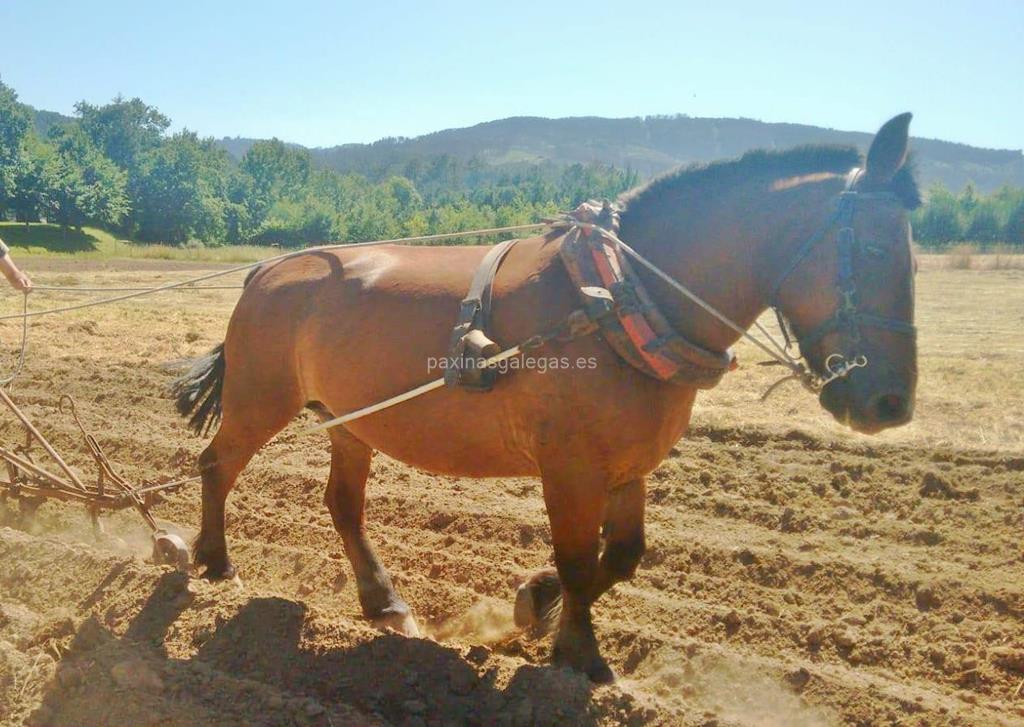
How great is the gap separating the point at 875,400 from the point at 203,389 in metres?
3.72

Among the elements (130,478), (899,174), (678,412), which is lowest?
(130,478)

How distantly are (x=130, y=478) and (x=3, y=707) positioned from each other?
3.31 metres

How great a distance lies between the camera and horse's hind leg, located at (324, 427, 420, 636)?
4203 millimetres

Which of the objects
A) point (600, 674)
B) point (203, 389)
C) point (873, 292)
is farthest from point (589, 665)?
point (203, 389)

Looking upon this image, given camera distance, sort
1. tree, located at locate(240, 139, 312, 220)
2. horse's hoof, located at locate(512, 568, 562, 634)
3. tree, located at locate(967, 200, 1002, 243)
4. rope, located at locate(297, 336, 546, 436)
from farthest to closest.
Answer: tree, located at locate(240, 139, 312, 220) < tree, located at locate(967, 200, 1002, 243) < horse's hoof, located at locate(512, 568, 562, 634) < rope, located at locate(297, 336, 546, 436)

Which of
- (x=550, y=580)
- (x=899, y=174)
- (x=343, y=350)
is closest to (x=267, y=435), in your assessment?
(x=343, y=350)

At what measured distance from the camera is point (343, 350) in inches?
155

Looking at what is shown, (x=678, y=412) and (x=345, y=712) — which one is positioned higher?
(x=678, y=412)

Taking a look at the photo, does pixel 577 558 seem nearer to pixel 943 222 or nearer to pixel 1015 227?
pixel 943 222

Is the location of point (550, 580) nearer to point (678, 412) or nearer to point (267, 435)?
point (678, 412)

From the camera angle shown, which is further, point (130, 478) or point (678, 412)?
point (130, 478)

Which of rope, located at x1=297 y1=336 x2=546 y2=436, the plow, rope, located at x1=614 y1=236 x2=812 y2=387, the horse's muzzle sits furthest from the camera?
the plow

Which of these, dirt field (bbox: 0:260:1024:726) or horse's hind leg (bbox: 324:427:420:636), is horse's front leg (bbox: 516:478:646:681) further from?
horse's hind leg (bbox: 324:427:420:636)

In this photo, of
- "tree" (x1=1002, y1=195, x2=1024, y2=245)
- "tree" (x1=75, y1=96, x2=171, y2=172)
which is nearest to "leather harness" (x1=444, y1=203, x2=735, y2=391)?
"tree" (x1=1002, y1=195, x2=1024, y2=245)
